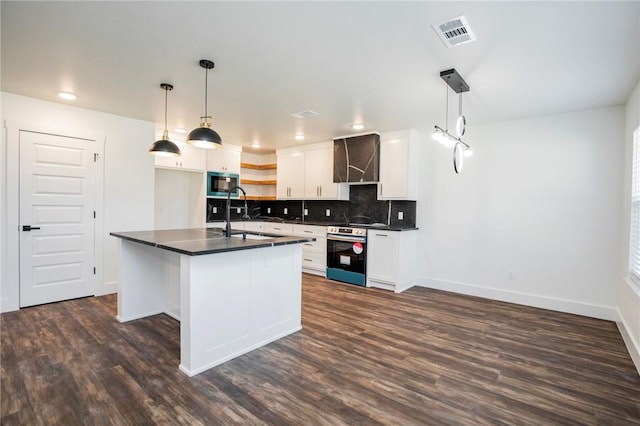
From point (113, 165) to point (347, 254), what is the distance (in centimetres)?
362

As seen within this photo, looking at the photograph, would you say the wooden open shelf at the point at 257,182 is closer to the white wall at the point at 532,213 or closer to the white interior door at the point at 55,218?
the white interior door at the point at 55,218

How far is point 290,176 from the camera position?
6.43 metres

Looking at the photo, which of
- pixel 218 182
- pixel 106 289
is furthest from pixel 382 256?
pixel 106 289

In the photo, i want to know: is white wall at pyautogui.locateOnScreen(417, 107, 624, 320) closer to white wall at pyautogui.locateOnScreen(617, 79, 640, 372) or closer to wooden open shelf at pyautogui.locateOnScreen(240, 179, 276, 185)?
white wall at pyautogui.locateOnScreen(617, 79, 640, 372)

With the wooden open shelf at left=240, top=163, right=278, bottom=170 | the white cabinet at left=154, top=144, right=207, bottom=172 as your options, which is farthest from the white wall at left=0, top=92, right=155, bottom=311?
the wooden open shelf at left=240, top=163, right=278, bottom=170

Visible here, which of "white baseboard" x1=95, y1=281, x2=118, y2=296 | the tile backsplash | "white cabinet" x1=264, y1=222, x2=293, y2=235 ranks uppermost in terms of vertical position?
the tile backsplash

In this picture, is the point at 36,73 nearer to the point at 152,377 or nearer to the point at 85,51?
the point at 85,51

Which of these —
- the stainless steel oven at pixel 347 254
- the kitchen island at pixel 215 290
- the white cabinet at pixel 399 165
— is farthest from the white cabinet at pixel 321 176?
the kitchen island at pixel 215 290

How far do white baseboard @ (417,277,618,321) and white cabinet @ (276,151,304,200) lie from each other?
280 cm

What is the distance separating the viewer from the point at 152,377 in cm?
230

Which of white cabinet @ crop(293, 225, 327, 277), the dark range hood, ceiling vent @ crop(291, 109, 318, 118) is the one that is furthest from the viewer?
white cabinet @ crop(293, 225, 327, 277)

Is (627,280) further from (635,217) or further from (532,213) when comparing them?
(532,213)

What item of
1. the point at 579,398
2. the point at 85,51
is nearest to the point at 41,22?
the point at 85,51

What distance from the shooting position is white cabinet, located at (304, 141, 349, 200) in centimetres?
579
